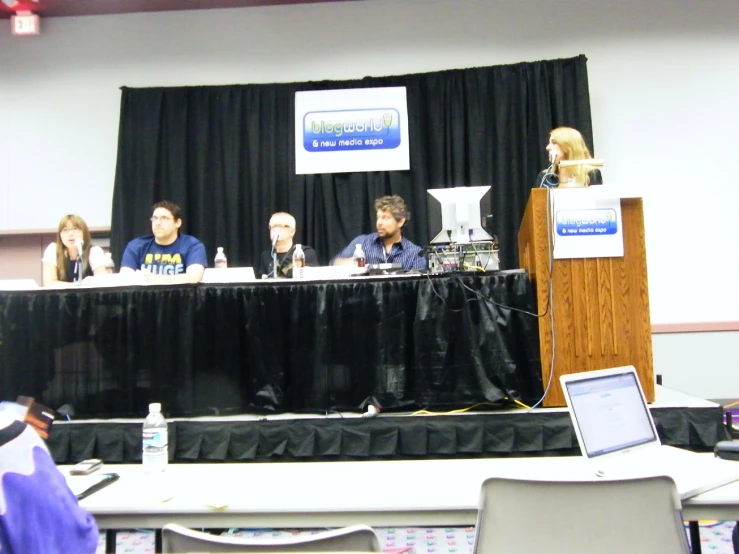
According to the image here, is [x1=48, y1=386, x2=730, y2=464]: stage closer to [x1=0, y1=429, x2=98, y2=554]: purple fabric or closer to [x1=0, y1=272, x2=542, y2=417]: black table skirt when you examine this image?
[x1=0, y1=272, x2=542, y2=417]: black table skirt

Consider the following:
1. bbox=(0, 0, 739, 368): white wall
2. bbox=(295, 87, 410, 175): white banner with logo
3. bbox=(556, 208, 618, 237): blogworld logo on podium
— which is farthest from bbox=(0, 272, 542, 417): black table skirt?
bbox=(0, 0, 739, 368): white wall

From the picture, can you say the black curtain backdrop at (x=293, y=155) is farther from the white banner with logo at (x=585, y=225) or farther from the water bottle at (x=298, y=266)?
the white banner with logo at (x=585, y=225)

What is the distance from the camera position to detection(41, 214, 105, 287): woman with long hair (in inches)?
128

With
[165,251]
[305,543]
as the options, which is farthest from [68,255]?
[305,543]

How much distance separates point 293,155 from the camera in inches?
177

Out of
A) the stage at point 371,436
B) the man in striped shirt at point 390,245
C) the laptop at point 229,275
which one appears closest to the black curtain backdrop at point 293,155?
the man in striped shirt at point 390,245

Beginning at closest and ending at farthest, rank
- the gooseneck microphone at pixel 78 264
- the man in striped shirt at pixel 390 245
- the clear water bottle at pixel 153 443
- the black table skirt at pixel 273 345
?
the clear water bottle at pixel 153 443 < the black table skirt at pixel 273 345 < the gooseneck microphone at pixel 78 264 < the man in striped shirt at pixel 390 245

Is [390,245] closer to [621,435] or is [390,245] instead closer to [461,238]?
[461,238]

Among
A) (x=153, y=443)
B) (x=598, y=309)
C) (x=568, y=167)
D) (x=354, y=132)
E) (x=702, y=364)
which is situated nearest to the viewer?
(x=153, y=443)

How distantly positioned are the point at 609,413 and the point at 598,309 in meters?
0.97

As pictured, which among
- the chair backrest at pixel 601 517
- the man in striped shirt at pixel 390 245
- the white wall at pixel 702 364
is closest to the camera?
the chair backrest at pixel 601 517

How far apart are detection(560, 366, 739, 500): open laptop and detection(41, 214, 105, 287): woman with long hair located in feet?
8.75

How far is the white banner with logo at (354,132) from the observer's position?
4.43 meters

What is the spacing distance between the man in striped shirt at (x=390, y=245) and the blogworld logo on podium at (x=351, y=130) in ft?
3.37
